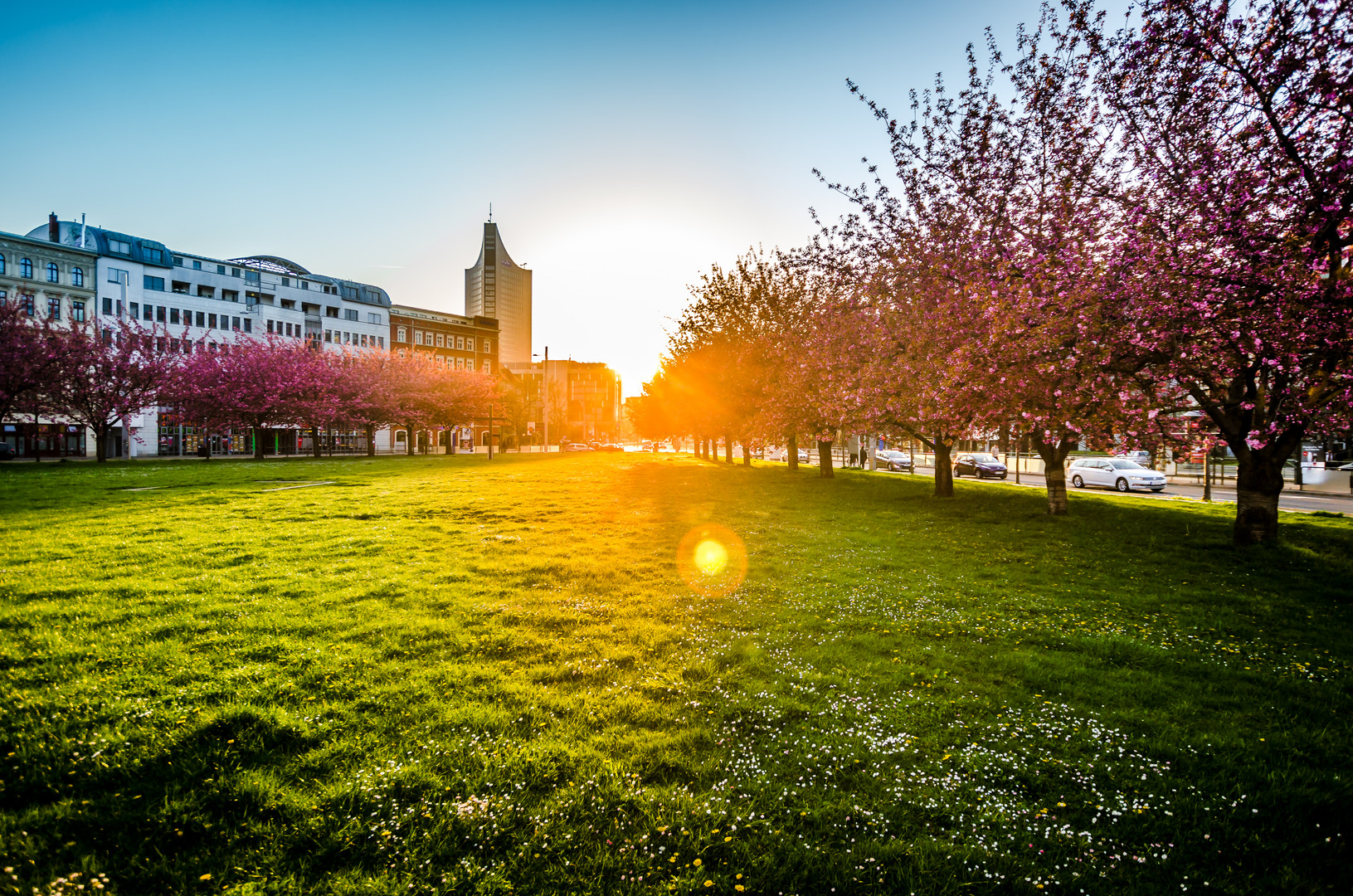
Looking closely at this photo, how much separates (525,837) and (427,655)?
10.8 feet

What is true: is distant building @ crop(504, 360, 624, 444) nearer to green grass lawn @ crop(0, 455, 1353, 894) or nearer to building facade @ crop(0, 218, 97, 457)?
building facade @ crop(0, 218, 97, 457)

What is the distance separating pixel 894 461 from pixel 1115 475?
2190 centimetres

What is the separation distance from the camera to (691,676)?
6.14 meters

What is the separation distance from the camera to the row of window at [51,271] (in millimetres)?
61531

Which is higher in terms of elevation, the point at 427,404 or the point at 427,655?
the point at 427,404

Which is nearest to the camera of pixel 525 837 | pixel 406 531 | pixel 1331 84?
pixel 525 837

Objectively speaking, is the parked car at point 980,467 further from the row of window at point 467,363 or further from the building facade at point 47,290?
the building facade at point 47,290

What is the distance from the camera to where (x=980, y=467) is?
47812 millimetres

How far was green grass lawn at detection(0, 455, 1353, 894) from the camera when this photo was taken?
349 cm

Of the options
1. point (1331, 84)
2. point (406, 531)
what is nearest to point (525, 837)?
point (406, 531)

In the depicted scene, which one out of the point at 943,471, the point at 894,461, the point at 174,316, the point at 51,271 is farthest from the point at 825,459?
the point at 51,271

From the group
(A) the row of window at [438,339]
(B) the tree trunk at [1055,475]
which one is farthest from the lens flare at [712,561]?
(A) the row of window at [438,339]

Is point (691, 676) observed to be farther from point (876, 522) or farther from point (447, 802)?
point (876, 522)

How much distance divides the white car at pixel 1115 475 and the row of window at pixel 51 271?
9847cm
